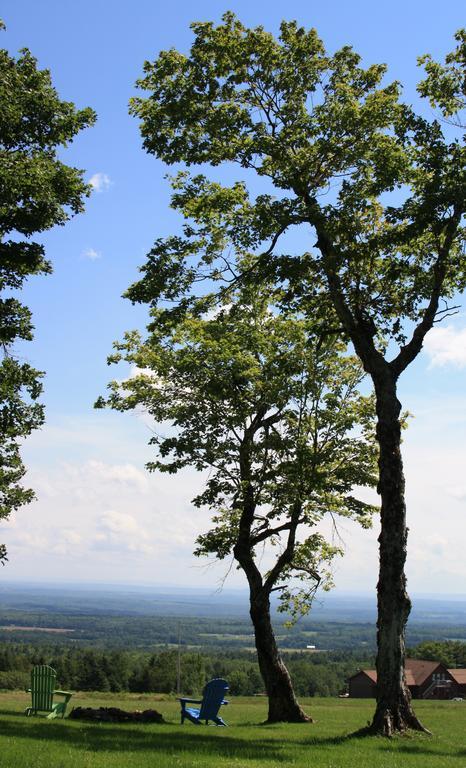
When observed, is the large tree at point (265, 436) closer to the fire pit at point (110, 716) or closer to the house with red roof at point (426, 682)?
the fire pit at point (110, 716)

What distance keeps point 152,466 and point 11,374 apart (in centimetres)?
534

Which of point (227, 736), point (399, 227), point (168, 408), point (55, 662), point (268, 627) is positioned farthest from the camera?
point (55, 662)

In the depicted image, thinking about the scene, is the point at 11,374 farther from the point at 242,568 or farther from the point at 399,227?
the point at 399,227

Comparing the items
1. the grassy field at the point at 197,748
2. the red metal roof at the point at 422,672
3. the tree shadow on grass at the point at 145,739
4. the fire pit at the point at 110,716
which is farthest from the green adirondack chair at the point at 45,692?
the red metal roof at the point at 422,672

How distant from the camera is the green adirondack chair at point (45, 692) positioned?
17.9m

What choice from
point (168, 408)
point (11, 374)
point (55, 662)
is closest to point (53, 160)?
point (11, 374)

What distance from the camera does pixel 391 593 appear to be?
1454 centimetres

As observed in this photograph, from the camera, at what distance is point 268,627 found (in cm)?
2145

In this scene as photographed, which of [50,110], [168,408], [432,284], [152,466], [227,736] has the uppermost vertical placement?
[50,110]

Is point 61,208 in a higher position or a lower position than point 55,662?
higher

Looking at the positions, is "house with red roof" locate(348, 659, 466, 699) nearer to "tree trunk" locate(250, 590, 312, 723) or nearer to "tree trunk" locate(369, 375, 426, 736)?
"tree trunk" locate(250, 590, 312, 723)

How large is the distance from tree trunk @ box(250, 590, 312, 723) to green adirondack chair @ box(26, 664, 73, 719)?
6.06m

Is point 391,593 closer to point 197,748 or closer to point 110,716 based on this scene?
point 197,748

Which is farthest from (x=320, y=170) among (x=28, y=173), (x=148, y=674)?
(x=148, y=674)
